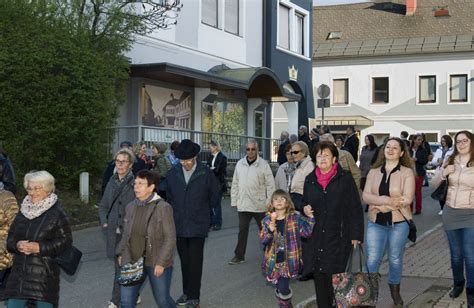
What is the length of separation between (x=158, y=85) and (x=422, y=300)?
14525 millimetres

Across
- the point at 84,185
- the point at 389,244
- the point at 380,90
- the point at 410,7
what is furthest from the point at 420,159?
the point at 410,7

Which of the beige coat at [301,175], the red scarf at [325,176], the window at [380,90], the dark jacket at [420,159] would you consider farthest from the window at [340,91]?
the red scarf at [325,176]

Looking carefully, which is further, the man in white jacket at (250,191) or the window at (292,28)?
the window at (292,28)

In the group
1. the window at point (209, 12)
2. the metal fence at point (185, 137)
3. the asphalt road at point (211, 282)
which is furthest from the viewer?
the window at point (209, 12)

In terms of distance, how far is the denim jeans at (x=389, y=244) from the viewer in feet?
23.2

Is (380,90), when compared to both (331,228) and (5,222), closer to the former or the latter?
(331,228)

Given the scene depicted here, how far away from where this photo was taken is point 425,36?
44500 mm

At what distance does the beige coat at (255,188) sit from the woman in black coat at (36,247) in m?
4.64

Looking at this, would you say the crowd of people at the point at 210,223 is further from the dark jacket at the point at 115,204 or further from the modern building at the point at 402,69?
the modern building at the point at 402,69

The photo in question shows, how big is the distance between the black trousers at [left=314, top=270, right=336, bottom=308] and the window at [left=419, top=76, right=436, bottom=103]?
39.1m

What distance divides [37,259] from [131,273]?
0.82 meters

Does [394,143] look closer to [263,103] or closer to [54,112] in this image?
[54,112]

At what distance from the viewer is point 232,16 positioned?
2488cm

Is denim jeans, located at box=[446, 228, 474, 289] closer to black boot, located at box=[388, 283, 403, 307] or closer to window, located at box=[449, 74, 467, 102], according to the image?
black boot, located at box=[388, 283, 403, 307]
